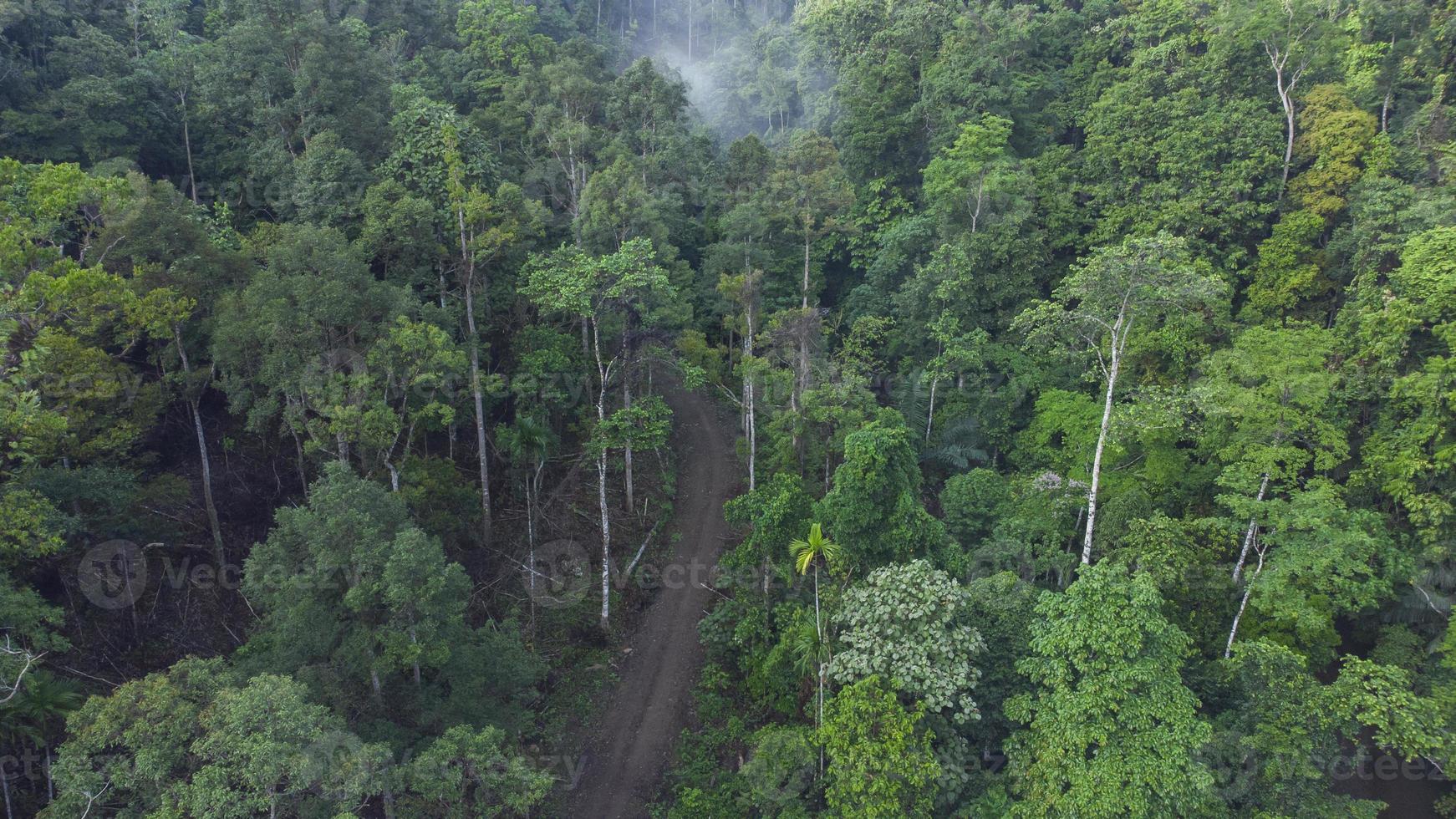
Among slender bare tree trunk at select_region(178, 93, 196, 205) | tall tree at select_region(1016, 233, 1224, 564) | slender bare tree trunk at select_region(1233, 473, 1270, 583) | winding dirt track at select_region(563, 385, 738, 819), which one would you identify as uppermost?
slender bare tree trunk at select_region(178, 93, 196, 205)

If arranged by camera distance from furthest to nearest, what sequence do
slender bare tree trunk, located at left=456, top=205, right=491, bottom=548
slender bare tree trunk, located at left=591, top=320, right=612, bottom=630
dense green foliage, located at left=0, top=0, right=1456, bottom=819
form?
1. slender bare tree trunk, located at left=456, top=205, right=491, bottom=548
2. slender bare tree trunk, located at left=591, top=320, right=612, bottom=630
3. dense green foliage, located at left=0, top=0, right=1456, bottom=819

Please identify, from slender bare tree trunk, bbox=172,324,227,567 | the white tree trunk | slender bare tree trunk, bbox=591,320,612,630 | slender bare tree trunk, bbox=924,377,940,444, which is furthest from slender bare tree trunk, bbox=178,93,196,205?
slender bare tree trunk, bbox=924,377,940,444

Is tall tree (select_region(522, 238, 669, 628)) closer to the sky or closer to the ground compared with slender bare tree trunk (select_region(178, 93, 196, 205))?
closer to the ground

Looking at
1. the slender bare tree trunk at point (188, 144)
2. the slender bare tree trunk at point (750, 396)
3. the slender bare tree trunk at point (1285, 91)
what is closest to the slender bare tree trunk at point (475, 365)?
the slender bare tree trunk at point (750, 396)

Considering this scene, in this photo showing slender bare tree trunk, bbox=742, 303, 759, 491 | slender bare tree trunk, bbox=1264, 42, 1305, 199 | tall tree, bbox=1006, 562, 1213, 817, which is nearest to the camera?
tall tree, bbox=1006, 562, 1213, 817

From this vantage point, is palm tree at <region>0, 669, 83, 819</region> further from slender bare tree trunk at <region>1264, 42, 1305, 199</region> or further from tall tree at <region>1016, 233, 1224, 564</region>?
slender bare tree trunk at <region>1264, 42, 1305, 199</region>

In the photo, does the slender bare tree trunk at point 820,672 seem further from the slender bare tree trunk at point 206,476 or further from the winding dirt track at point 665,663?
the slender bare tree trunk at point 206,476

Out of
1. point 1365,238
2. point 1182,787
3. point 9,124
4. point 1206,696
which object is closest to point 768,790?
point 1182,787

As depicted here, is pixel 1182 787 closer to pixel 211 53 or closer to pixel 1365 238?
pixel 1365 238
